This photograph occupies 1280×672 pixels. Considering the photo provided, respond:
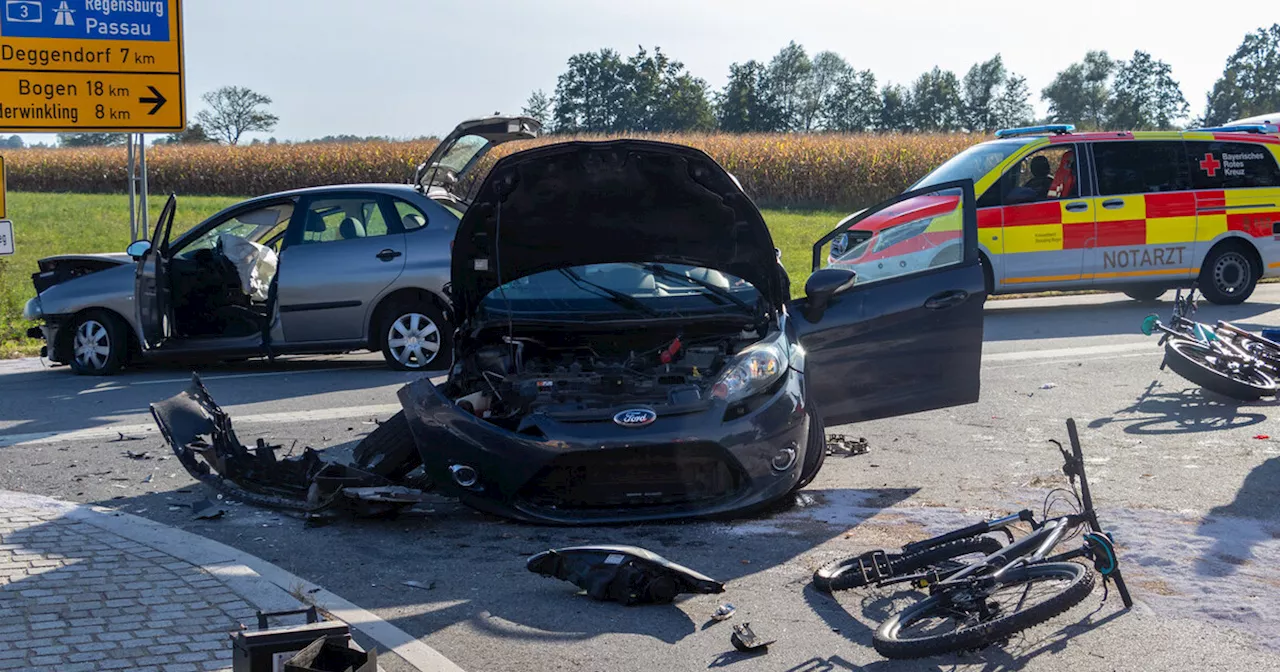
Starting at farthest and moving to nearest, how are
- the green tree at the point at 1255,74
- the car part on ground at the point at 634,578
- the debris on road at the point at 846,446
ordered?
the green tree at the point at 1255,74 < the debris on road at the point at 846,446 < the car part on ground at the point at 634,578

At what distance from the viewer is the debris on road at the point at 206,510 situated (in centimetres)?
619

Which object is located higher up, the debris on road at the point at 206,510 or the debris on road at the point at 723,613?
the debris on road at the point at 206,510

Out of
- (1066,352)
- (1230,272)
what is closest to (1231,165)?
(1230,272)

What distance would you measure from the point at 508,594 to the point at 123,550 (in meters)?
1.78

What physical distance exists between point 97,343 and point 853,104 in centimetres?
8271

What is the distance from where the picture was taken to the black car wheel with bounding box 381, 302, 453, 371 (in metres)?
10.9

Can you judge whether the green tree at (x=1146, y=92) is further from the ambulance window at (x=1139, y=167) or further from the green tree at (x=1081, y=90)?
the ambulance window at (x=1139, y=167)

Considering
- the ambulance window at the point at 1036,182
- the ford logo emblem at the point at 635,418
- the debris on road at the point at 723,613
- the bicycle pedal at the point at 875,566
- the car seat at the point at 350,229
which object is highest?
the ambulance window at the point at 1036,182

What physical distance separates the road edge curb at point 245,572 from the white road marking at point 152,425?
165 cm

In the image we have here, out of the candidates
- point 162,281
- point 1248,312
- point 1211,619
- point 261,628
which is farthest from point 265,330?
point 1248,312

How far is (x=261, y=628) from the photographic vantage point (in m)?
3.90

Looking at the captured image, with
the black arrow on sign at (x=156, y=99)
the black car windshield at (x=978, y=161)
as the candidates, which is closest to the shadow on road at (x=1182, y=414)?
the black car windshield at (x=978, y=161)

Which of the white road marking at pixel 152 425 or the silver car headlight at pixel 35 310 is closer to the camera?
the white road marking at pixel 152 425

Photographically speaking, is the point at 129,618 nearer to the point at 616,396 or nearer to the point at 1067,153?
the point at 616,396
